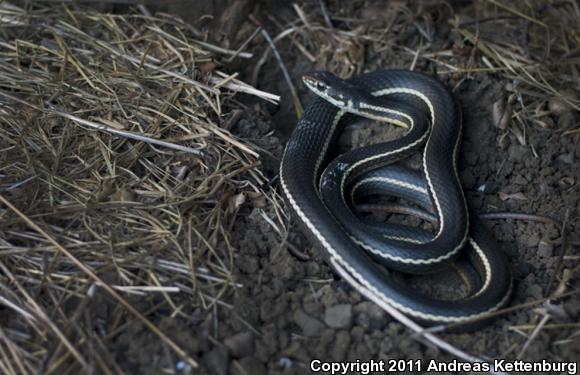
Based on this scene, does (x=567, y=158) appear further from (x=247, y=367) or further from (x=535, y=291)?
(x=247, y=367)

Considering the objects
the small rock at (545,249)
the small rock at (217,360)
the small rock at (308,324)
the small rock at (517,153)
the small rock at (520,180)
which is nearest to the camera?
the small rock at (217,360)

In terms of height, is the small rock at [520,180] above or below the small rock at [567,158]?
below

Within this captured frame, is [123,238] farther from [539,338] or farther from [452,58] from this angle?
[452,58]

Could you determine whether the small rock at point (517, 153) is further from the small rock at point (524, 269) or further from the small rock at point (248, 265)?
the small rock at point (248, 265)

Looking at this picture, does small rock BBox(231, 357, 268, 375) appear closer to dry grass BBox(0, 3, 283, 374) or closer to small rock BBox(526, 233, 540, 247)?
dry grass BBox(0, 3, 283, 374)

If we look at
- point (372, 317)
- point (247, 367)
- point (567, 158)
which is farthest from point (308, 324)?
point (567, 158)

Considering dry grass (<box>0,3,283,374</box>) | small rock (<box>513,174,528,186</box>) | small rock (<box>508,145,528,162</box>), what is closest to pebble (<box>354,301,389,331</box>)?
dry grass (<box>0,3,283,374</box>)

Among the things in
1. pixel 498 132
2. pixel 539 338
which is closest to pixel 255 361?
pixel 539 338

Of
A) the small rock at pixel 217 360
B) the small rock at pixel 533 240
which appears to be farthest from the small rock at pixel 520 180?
the small rock at pixel 217 360
